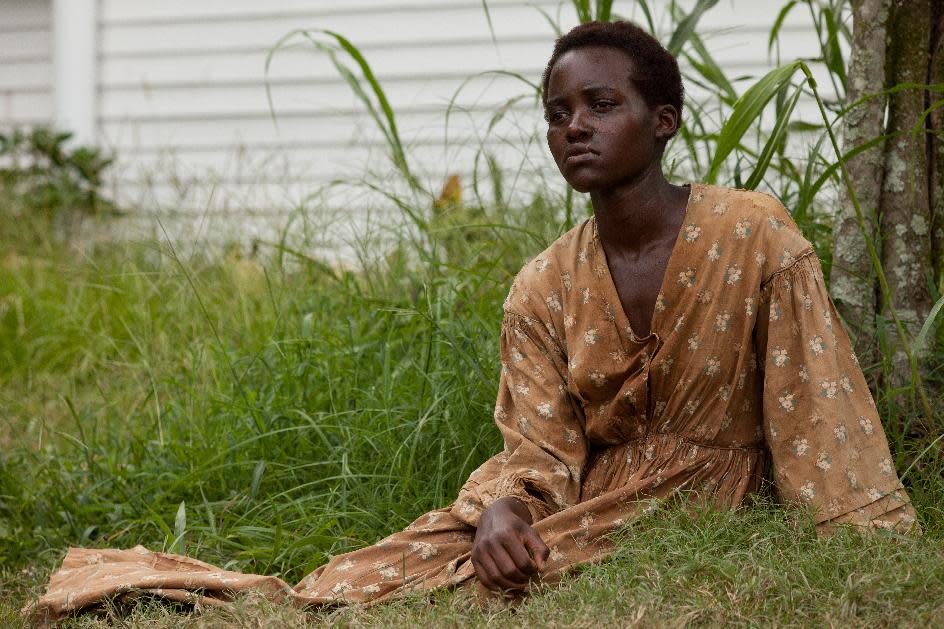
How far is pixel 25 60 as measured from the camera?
782 cm

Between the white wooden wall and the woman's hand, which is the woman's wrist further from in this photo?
the white wooden wall

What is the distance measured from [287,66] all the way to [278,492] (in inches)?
157

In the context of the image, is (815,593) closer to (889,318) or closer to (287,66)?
(889,318)

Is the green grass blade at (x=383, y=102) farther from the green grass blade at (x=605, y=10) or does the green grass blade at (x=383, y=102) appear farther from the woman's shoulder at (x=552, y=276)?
the woman's shoulder at (x=552, y=276)

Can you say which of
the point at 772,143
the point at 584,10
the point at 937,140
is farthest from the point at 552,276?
the point at 937,140

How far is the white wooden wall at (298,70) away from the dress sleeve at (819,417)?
3.66 metres

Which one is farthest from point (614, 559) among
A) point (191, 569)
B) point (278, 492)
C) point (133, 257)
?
point (133, 257)

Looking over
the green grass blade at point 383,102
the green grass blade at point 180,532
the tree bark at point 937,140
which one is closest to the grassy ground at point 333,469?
the green grass blade at point 180,532

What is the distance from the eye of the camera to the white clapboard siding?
779cm

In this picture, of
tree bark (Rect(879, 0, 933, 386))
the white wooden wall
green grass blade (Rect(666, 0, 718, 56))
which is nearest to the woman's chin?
green grass blade (Rect(666, 0, 718, 56))

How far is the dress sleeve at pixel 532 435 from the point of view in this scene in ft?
8.93

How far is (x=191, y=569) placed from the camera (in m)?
2.91

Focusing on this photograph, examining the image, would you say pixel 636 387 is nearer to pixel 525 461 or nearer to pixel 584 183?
pixel 525 461

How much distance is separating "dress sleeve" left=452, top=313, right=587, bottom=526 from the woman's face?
434mm
